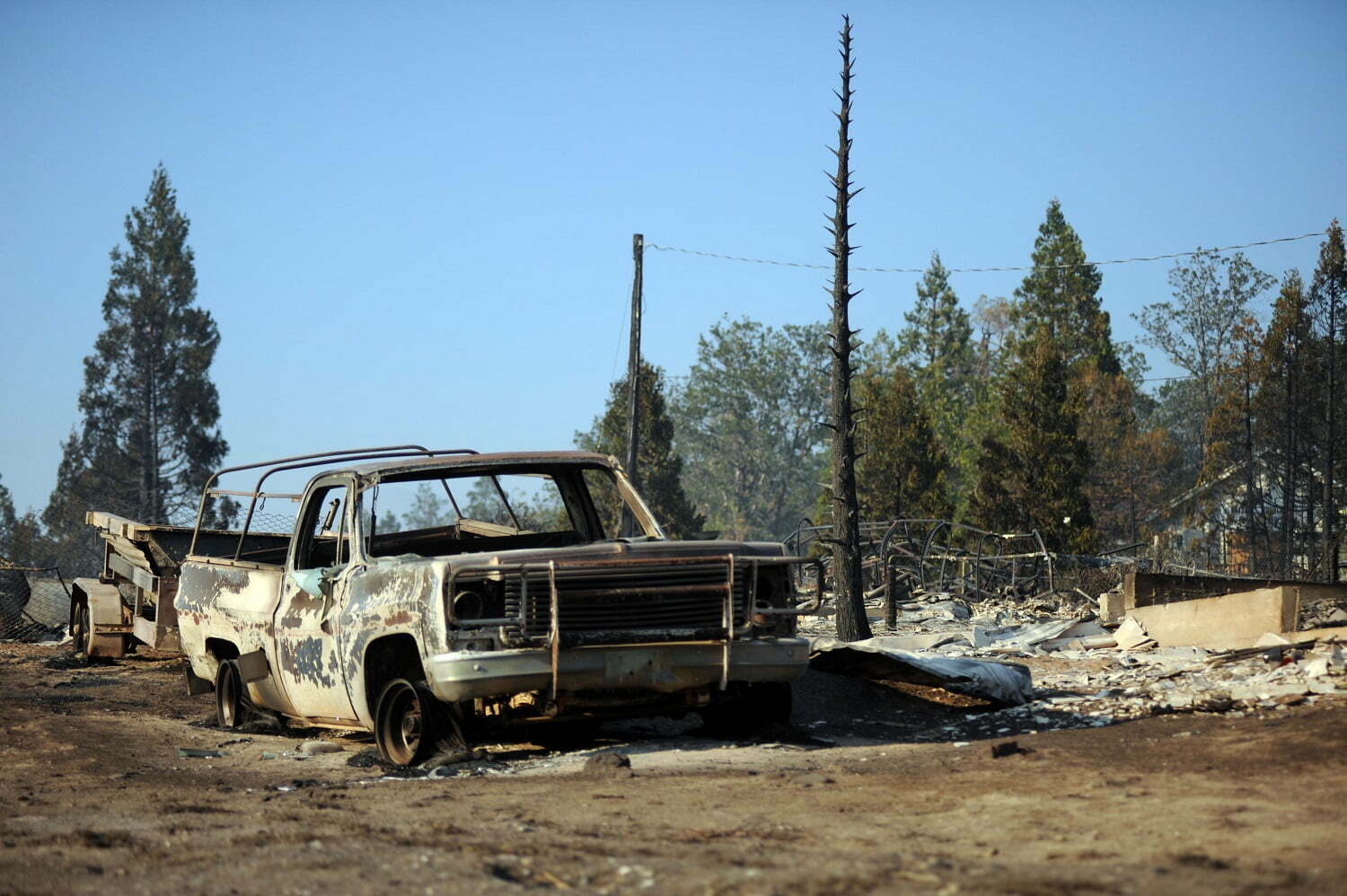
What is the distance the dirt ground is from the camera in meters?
4.69

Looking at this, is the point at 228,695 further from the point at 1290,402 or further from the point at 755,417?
the point at 755,417

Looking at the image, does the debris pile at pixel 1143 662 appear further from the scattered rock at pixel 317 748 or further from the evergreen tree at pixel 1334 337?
the evergreen tree at pixel 1334 337

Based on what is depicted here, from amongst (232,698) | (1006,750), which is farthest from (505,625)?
(232,698)

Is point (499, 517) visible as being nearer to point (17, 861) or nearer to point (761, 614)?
point (761, 614)

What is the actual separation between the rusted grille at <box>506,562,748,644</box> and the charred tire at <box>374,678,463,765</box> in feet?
2.62

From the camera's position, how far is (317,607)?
30.4ft

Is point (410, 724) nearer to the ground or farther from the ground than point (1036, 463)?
nearer to the ground

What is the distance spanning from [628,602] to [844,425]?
11.1 metres

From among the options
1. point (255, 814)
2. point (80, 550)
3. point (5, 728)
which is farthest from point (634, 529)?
point (80, 550)

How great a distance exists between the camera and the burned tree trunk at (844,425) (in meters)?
18.3

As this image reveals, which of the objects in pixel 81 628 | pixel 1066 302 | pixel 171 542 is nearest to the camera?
pixel 171 542

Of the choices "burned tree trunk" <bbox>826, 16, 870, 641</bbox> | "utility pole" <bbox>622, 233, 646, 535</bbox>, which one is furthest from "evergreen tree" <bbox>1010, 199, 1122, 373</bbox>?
"burned tree trunk" <bbox>826, 16, 870, 641</bbox>

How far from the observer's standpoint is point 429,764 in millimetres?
8148

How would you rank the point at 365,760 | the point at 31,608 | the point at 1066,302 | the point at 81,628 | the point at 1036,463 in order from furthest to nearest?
the point at 1066,302 → the point at 1036,463 → the point at 31,608 → the point at 81,628 → the point at 365,760
